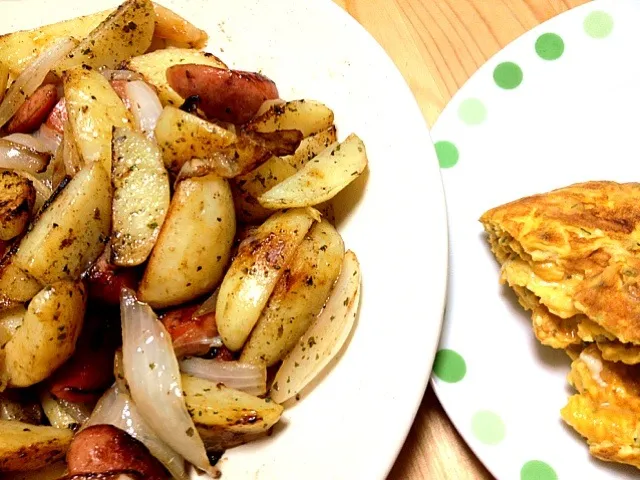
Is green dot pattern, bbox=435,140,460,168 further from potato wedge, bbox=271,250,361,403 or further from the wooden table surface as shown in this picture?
potato wedge, bbox=271,250,361,403

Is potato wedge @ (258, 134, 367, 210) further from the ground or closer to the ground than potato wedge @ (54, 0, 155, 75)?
closer to the ground

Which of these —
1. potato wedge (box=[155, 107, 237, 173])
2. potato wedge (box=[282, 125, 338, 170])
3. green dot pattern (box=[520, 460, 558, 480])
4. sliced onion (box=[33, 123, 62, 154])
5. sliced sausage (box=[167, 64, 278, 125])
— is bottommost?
green dot pattern (box=[520, 460, 558, 480])

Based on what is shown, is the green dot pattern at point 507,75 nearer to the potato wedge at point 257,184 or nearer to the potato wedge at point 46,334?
the potato wedge at point 257,184

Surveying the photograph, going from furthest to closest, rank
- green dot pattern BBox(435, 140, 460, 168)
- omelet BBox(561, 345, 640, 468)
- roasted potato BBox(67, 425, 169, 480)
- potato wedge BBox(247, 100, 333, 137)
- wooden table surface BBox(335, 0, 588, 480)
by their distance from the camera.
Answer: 1. wooden table surface BBox(335, 0, 588, 480)
2. green dot pattern BBox(435, 140, 460, 168)
3. potato wedge BBox(247, 100, 333, 137)
4. omelet BBox(561, 345, 640, 468)
5. roasted potato BBox(67, 425, 169, 480)

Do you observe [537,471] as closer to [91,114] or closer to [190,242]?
[190,242]

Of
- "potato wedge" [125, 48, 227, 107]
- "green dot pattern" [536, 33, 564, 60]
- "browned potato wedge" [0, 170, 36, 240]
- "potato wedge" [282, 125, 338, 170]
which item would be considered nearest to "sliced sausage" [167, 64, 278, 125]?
"potato wedge" [125, 48, 227, 107]

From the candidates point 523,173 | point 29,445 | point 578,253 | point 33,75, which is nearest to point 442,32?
point 523,173

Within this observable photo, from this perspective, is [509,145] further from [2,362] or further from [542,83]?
[2,362]
